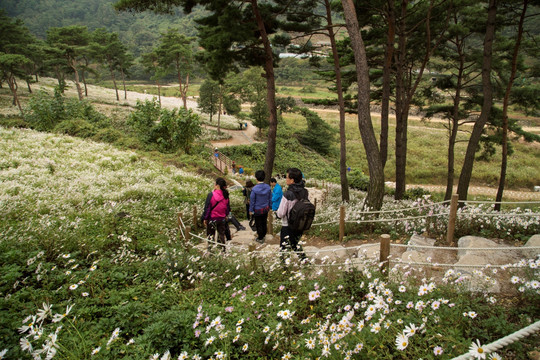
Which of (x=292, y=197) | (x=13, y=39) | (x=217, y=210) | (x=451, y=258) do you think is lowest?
(x=451, y=258)

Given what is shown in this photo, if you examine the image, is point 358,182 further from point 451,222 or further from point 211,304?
point 211,304

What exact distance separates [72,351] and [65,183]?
9.26m

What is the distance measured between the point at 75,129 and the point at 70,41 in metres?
33.4

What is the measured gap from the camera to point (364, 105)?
8.16 meters

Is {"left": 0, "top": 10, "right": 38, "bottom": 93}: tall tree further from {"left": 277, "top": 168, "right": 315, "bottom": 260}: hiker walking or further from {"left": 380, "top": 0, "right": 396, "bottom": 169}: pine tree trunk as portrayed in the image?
{"left": 277, "top": 168, "right": 315, "bottom": 260}: hiker walking

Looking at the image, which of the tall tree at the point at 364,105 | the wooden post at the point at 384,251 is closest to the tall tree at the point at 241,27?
the tall tree at the point at 364,105

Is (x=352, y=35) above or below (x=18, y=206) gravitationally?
above

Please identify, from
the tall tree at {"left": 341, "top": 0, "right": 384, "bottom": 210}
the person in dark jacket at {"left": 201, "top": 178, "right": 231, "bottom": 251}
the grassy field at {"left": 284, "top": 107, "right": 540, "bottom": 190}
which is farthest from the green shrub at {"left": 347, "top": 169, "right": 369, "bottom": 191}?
the person in dark jacket at {"left": 201, "top": 178, "right": 231, "bottom": 251}

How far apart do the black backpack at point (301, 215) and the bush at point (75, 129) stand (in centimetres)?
2098

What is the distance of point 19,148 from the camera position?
47.7 feet

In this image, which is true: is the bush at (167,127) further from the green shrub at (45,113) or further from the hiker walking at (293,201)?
the hiker walking at (293,201)

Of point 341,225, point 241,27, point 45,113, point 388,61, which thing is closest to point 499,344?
point 341,225

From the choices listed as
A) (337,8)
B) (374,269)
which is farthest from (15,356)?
(337,8)

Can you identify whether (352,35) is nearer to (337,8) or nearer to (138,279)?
(337,8)
